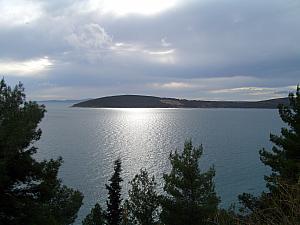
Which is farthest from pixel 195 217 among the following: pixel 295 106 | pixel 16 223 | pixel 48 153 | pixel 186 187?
pixel 48 153

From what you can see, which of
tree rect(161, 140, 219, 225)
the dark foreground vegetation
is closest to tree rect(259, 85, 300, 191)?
the dark foreground vegetation

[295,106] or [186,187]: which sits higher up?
[295,106]

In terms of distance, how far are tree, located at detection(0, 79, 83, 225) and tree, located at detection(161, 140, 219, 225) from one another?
22.6ft

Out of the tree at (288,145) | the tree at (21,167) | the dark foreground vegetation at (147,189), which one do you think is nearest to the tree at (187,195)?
the dark foreground vegetation at (147,189)

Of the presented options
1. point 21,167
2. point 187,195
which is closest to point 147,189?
point 187,195

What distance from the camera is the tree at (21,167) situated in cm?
1039

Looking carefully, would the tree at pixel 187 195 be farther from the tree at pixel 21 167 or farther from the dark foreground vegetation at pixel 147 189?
the tree at pixel 21 167

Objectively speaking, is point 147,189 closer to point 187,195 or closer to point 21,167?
point 187,195

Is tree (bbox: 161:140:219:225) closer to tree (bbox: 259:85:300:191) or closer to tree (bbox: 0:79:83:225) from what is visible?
tree (bbox: 259:85:300:191)

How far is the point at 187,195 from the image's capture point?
17.5m

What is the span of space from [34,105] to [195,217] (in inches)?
364

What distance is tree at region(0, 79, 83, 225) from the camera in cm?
1039

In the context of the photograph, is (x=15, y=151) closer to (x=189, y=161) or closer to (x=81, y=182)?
(x=189, y=161)

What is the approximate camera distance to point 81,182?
4297 centimetres
